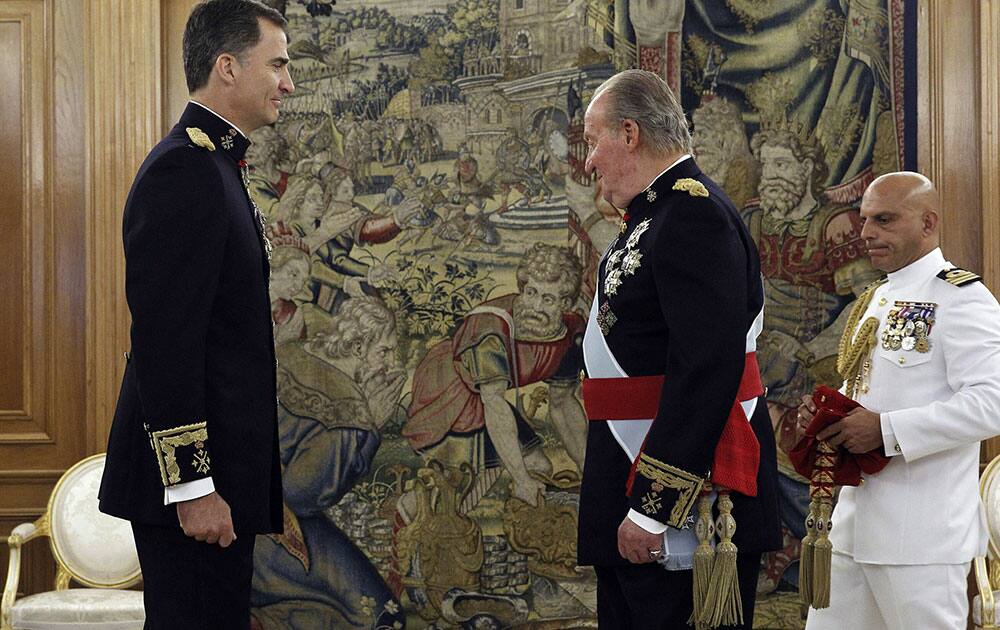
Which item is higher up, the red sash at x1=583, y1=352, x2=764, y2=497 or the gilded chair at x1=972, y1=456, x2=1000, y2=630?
the red sash at x1=583, y1=352, x2=764, y2=497

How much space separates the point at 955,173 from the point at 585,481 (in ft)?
8.76

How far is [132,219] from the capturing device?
6.79ft

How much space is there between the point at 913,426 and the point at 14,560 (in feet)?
10.2

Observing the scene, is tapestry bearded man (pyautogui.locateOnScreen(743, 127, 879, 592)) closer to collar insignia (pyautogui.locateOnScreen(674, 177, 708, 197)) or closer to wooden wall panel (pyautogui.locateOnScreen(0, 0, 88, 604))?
collar insignia (pyautogui.locateOnScreen(674, 177, 708, 197))

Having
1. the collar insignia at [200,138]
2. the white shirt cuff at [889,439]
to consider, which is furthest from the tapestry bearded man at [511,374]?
the collar insignia at [200,138]

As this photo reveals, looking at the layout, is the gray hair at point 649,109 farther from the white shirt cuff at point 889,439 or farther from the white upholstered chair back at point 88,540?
the white upholstered chair back at point 88,540

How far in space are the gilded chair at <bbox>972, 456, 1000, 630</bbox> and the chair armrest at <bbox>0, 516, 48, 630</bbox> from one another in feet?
10.8

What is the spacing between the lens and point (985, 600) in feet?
11.2

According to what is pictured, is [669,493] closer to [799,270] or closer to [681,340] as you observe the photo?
[681,340]

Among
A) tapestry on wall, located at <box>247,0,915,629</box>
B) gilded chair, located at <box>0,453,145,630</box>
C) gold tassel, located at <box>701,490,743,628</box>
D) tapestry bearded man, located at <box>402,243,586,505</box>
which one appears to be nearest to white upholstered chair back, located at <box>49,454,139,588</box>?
gilded chair, located at <box>0,453,145,630</box>

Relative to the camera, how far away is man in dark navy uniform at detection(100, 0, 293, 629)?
2.00m

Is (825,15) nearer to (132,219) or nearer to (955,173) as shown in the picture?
(955,173)

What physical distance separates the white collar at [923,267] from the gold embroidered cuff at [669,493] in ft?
3.95

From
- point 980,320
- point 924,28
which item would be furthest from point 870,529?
point 924,28
